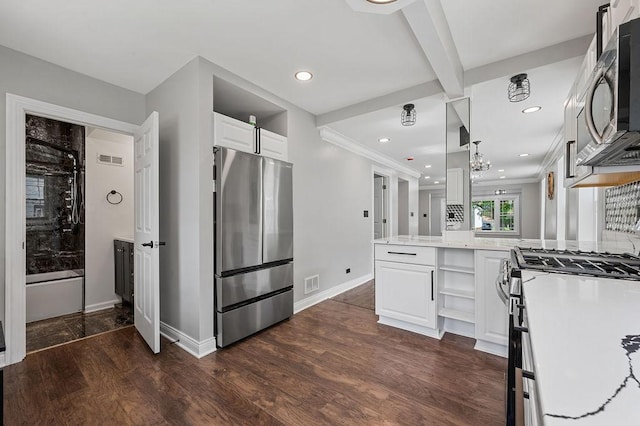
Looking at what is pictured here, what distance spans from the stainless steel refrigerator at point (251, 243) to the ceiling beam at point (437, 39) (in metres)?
1.63

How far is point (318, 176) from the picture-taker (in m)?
3.74

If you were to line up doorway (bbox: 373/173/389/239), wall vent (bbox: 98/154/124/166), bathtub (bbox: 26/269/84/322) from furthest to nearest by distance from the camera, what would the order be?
1. doorway (bbox: 373/173/389/239)
2. wall vent (bbox: 98/154/124/166)
3. bathtub (bbox: 26/269/84/322)

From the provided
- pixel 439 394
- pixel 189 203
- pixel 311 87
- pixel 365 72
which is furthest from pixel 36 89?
pixel 439 394

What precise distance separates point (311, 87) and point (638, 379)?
116 inches

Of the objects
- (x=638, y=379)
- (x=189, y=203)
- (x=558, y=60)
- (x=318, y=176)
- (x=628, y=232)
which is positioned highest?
(x=558, y=60)

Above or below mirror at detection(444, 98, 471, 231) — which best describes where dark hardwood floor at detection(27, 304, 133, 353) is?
below

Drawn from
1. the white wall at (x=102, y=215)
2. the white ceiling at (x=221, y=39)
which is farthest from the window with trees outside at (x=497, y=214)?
the white wall at (x=102, y=215)

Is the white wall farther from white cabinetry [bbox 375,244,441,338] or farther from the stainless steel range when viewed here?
the stainless steel range

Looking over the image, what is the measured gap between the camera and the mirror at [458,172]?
282cm

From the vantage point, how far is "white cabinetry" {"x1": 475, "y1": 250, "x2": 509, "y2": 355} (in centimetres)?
224

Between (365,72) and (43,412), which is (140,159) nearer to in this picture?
(43,412)

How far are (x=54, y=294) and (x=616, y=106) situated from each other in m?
4.71

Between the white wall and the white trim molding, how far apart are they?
268 cm

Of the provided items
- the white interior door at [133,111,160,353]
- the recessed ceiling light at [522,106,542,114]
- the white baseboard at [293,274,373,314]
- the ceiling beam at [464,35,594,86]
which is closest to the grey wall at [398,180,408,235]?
the white baseboard at [293,274,373,314]
